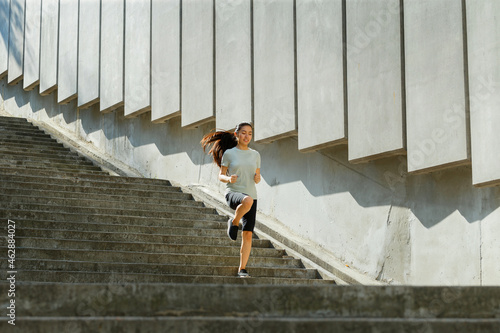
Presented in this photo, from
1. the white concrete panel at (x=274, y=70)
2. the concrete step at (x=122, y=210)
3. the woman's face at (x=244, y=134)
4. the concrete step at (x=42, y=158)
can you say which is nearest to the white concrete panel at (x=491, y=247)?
the woman's face at (x=244, y=134)

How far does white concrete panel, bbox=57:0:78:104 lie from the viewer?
16.9 meters

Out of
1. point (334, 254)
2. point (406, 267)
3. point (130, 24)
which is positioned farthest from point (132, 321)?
point (130, 24)

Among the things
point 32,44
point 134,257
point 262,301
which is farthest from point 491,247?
point 32,44

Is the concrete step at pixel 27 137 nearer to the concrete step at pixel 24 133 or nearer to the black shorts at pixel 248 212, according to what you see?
the concrete step at pixel 24 133

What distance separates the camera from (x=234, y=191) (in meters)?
7.34

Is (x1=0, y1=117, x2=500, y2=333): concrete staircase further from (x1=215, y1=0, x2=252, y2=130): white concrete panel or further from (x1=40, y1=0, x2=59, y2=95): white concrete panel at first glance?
(x1=40, y1=0, x2=59, y2=95): white concrete panel

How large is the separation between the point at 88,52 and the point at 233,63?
600cm

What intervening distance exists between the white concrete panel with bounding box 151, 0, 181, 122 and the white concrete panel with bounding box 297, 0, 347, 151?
344cm

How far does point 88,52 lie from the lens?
16.4m

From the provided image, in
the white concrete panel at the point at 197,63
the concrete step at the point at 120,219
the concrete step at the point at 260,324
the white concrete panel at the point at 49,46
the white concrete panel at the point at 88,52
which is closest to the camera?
the concrete step at the point at 260,324

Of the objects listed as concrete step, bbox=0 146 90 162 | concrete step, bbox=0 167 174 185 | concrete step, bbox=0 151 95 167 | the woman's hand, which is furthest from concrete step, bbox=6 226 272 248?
concrete step, bbox=0 146 90 162

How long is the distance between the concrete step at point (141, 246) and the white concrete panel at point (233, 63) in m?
2.58

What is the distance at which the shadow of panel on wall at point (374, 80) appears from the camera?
28.1 ft

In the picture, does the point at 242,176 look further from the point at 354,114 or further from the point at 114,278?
the point at 354,114
